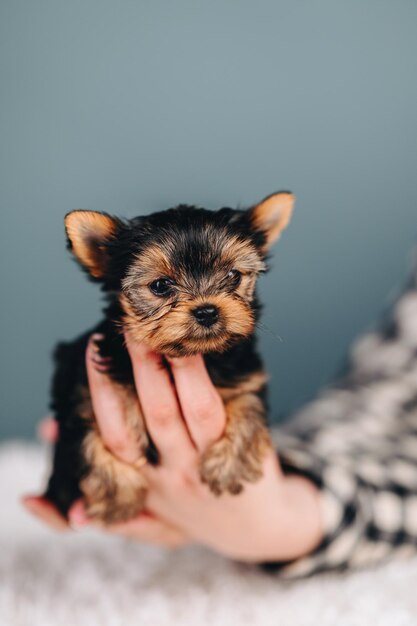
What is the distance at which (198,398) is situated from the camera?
1.39 meters

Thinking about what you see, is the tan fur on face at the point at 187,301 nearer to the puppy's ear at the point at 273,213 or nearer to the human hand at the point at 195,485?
the puppy's ear at the point at 273,213

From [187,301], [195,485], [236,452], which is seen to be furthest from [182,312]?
[195,485]

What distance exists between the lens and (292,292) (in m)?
1.72

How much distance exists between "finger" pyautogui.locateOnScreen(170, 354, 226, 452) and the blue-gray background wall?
0.17 meters

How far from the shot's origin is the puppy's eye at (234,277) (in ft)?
3.38

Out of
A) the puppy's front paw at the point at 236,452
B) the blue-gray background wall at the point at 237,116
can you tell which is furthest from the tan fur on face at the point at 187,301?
the puppy's front paw at the point at 236,452

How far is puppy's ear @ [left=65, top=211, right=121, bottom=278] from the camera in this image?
3.18 ft

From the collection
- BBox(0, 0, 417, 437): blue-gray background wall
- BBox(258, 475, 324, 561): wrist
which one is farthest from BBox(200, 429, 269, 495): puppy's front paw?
BBox(0, 0, 417, 437): blue-gray background wall

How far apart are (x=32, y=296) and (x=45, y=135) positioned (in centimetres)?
61

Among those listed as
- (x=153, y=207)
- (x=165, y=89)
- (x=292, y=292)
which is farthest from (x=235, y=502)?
(x=165, y=89)

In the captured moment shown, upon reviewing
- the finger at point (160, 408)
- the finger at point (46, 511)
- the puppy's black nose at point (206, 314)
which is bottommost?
the finger at point (46, 511)

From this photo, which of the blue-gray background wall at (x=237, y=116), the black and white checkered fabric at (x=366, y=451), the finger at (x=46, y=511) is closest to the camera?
the blue-gray background wall at (x=237, y=116)

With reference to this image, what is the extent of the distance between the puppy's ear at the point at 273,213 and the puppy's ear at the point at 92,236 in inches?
9.5

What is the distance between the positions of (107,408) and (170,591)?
57 centimetres
